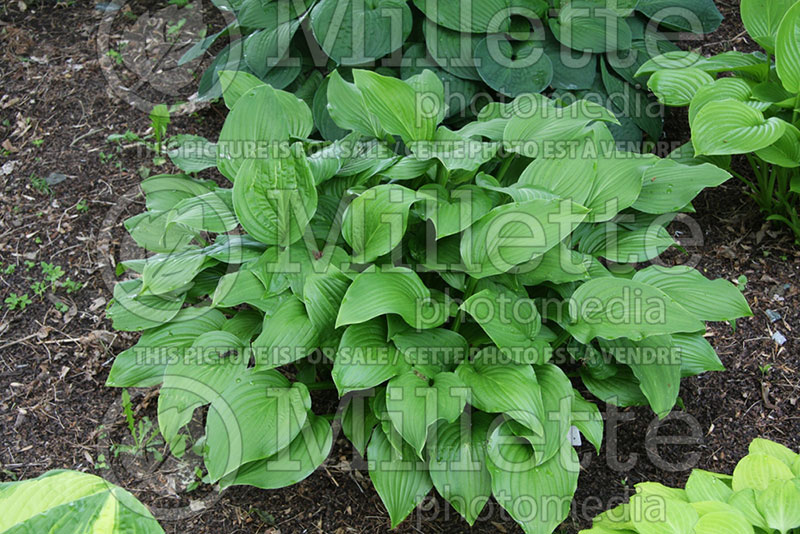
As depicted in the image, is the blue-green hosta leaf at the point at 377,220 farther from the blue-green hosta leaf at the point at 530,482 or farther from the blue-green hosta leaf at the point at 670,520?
the blue-green hosta leaf at the point at 670,520

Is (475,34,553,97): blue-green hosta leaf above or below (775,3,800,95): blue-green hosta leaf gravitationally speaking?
below

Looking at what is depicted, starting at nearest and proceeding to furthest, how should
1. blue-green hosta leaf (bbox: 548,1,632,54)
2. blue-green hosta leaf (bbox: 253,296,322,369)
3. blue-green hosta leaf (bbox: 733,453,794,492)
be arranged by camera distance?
blue-green hosta leaf (bbox: 733,453,794,492) → blue-green hosta leaf (bbox: 253,296,322,369) → blue-green hosta leaf (bbox: 548,1,632,54)

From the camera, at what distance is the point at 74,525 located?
3.34 ft

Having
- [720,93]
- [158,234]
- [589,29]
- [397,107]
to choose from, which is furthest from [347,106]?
[720,93]

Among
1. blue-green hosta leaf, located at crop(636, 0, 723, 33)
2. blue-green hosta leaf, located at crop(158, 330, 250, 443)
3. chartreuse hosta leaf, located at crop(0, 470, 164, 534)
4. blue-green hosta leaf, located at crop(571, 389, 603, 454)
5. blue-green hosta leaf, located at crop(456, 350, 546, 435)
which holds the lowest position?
blue-green hosta leaf, located at crop(571, 389, 603, 454)

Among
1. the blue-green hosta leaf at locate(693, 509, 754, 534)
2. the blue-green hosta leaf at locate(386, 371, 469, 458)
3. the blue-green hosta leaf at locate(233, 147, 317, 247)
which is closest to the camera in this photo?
the blue-green hosta leaf at locate(693, 509, 754, 534)

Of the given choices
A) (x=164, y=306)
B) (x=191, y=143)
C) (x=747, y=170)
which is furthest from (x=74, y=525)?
(x=747, y=170)

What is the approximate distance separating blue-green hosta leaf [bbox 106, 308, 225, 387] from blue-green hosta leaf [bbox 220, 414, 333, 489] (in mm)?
462

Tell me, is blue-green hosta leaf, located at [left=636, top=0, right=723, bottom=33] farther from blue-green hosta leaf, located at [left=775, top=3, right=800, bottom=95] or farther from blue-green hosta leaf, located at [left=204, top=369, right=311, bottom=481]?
blue-green hosta leaf, located at [left=204, top=369, right=311, bottom=481]

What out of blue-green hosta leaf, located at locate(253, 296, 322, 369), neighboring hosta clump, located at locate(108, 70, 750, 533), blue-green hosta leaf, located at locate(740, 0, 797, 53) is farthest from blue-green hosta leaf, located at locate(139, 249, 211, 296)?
blue-green hosta leaf, located at locate(740, 0, 797, 53)

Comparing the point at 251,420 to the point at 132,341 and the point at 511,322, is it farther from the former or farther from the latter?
the point at 132,341

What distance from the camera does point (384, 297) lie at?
1.95 m

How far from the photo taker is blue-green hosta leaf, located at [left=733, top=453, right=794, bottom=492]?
1698mm

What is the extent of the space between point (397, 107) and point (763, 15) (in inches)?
67.2
